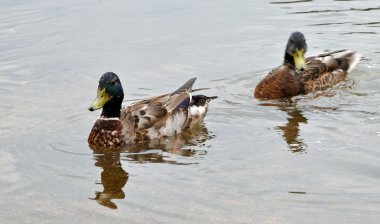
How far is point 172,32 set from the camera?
15.6 m

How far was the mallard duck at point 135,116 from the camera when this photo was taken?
10398mm

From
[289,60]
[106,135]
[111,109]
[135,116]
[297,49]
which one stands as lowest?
[106,135]

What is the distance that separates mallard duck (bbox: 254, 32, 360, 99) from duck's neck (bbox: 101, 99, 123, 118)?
2618 millimetres

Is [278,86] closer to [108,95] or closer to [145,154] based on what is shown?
[108,95]

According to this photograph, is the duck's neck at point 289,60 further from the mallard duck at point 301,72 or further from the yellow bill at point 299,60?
the yellow bill at point 299,60

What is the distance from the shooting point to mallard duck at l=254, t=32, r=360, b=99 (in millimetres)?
12375

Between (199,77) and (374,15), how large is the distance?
4707mm

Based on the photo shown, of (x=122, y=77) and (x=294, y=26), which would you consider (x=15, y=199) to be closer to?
(x=122, y=77)

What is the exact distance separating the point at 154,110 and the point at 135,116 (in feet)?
0.92

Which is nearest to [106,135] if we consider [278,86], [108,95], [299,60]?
[108,95]

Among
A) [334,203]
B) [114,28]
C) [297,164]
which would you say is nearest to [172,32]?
[114,28]

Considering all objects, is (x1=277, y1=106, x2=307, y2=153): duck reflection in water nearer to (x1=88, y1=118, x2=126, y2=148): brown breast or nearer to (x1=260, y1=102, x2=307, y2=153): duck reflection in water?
(x1=260, y1=102, x2=307, y2=153): duck reflection in water

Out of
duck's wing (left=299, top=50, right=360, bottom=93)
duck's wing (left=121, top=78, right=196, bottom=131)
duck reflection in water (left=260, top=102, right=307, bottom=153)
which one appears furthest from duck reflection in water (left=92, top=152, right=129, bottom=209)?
duck's wing (left=299, top=50, right=360, bottom=93)

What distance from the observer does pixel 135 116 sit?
1071 centimetres
